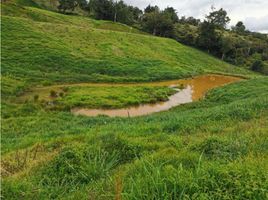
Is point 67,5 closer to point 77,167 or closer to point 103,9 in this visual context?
point 103,9

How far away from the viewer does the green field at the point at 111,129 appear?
505 centimetres

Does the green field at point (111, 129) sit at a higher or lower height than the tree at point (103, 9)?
lower

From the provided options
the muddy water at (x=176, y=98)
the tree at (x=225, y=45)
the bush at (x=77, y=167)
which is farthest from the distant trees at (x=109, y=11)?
the bush at (x=77, y=167)

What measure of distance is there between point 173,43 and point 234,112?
→ 49486mm

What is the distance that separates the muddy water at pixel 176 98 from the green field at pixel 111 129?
1013 mm

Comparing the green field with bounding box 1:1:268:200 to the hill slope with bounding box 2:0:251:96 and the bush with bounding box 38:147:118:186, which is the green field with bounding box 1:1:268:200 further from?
the hill slope with bounding box 2:0:251:96

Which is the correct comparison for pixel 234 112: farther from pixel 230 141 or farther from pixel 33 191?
pixel 33 191

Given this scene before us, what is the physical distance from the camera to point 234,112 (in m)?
14.3

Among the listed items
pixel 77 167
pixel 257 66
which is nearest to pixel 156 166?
pixel 77 167

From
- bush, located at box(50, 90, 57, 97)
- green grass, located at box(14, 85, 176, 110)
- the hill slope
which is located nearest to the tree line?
the hill slope

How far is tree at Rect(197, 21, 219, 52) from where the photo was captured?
242 ft

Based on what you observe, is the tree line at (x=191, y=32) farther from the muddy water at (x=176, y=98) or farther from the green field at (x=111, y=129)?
the muddy water at (x=176, y=98)

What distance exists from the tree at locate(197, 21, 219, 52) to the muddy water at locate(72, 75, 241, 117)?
2598 centimetres

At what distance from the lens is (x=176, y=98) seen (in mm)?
30141
